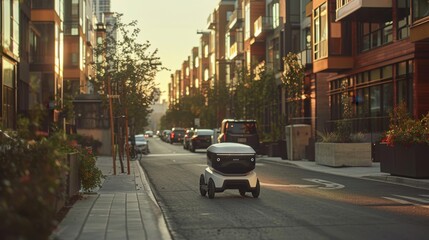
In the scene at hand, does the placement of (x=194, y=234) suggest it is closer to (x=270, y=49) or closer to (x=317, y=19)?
(x=317, y=19)

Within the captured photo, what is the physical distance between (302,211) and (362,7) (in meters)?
21.9

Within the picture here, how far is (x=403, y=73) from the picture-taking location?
105ft

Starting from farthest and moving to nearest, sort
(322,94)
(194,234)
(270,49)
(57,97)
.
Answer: (270,49) → (322,94) → (57,97) → (194,234)

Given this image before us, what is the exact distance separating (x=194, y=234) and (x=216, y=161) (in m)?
5.47

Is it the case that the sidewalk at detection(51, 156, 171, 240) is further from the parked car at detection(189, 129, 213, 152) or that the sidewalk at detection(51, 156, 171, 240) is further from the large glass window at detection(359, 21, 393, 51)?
the parked car at detection(189, 129, 213, 152)

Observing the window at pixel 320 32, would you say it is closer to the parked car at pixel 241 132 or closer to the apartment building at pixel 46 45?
the parked car at pixel 241 132

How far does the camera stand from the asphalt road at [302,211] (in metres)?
10.3

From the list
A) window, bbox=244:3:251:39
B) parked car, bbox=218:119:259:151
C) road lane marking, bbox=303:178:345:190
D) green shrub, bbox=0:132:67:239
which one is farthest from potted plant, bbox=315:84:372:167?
window, bbox=244:3:251:39

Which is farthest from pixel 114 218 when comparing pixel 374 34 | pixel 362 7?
pixel 374 34

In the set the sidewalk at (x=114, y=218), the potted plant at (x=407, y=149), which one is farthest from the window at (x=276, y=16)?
the sidewalk at (x=114, y=218)

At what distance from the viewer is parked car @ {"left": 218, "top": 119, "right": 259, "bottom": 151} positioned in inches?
Answer: 1497

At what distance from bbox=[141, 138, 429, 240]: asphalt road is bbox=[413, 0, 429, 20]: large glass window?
30.7ft

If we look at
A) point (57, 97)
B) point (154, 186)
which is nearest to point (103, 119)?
point (154, 186)

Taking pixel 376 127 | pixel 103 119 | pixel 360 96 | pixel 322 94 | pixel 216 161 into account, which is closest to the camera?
pixel 216 161
